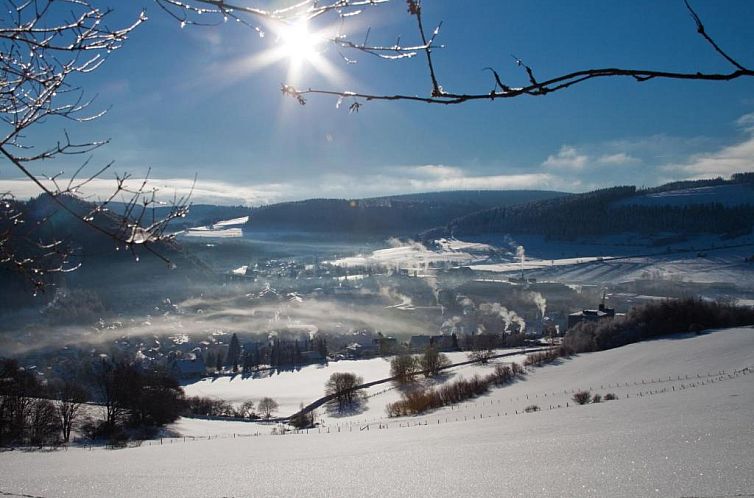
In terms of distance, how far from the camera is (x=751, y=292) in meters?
56.7

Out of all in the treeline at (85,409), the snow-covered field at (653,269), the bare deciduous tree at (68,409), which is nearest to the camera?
the treeline at (85,409)

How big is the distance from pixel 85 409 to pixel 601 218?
108 m

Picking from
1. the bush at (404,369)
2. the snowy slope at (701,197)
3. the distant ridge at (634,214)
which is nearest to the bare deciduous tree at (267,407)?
the bush at (404,369)

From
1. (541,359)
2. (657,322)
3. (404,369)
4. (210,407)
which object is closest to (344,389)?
(404,369)

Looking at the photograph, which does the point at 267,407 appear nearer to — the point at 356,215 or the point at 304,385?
the point at 304,385

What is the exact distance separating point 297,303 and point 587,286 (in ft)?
153

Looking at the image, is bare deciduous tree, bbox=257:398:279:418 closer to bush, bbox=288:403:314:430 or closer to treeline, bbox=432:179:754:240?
bush, bbox=288:403:314:430

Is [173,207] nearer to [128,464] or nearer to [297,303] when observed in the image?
[128,464]

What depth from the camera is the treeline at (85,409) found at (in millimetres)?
14938

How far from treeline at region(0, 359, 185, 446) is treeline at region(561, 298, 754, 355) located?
23786mm

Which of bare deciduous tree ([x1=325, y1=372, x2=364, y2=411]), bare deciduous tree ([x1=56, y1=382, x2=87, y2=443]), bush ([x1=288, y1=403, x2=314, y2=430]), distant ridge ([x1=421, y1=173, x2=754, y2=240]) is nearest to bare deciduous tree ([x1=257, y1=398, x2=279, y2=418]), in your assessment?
bush ([x1=288, y1=403, x2=314, y2=430])

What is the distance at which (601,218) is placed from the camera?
108500 millimetres

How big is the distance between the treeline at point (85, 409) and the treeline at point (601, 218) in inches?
3863

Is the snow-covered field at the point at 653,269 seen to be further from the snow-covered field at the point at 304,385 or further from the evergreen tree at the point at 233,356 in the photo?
the evergreen tree at the point at 233,356
